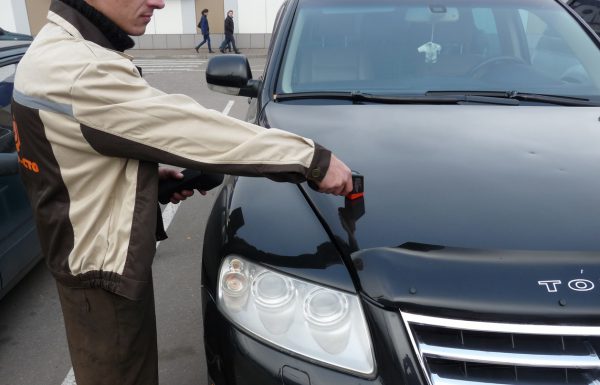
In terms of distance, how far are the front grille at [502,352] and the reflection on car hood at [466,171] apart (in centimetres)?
22

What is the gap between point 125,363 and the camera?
5.75 ft

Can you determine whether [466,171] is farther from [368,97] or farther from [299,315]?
[368,97]

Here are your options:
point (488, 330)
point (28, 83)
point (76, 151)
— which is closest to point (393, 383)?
point (488, 330)

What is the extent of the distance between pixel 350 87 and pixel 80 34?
56.8 inches

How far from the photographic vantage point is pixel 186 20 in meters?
22.9

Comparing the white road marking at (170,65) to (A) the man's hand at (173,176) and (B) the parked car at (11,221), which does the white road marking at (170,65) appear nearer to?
(B) the parked car at (11,221)

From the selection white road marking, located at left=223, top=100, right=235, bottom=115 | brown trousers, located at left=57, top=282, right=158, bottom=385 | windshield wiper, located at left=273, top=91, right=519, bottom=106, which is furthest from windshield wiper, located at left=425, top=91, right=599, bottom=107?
white road marking, located at left=223, top=100, right=235, bottom=115

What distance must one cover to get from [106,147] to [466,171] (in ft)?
3.59

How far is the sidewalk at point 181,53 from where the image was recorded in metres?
21.0

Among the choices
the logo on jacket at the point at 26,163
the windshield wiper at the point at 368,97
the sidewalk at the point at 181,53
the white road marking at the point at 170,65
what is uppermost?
the logo on jacket at the point at 26,163

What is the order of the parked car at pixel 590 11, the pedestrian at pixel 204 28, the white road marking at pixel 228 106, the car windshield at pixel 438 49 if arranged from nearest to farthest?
the car windshield at pixel 438 49, the parked car at pixel 590 11, the white road marking at pixel 228 106, the pedestrian at pixel 204 28

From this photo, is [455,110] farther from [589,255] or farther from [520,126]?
[589,255]

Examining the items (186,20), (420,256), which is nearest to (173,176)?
(420,256)

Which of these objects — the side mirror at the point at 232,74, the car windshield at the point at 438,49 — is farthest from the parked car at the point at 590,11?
the side mirror at the point at 232,74
